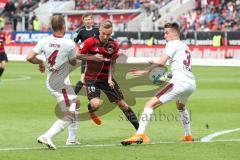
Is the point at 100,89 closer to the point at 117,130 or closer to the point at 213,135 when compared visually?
the point at 117,130

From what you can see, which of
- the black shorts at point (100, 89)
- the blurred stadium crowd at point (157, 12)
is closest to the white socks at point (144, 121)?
the black shorts at point (100, 89)

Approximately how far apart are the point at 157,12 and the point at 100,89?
41029 mm

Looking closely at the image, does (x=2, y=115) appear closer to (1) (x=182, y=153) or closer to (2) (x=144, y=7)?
(1) (x=182, y=153)

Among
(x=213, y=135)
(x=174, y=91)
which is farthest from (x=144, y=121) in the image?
(x=213, y=135)

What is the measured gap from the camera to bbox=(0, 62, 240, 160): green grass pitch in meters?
11.2

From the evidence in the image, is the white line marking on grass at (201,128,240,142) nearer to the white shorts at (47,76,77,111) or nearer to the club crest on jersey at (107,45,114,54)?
the club crest on jersey at (107,45,114,54)

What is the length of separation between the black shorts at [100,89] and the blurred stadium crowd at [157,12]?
105ft

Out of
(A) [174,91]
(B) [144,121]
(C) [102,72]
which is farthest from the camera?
(C) [102,72]

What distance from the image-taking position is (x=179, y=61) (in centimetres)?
1240

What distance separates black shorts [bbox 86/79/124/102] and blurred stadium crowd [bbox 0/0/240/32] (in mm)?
31987

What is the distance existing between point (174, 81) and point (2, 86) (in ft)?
47.6

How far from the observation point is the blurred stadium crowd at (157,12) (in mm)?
47031

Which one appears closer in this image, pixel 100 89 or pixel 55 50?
pixel 55 50

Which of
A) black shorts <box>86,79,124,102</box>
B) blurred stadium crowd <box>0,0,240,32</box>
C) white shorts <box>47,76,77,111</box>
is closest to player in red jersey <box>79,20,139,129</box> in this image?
black shorts <box>86,79,124,102</box>
